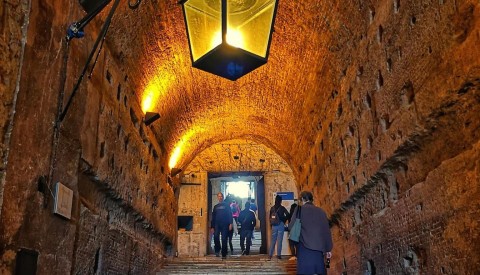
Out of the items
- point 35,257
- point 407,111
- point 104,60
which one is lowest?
point 35,257

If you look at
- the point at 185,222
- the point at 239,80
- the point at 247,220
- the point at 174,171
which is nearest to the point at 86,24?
the point at 239,80

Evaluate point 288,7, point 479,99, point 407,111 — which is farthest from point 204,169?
point 479,99

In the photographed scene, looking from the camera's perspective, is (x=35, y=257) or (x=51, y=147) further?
(x=51, y=147)

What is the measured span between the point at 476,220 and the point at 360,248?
238 cm

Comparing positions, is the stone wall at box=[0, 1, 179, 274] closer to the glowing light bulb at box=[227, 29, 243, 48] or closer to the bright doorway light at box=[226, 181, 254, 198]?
the glowing light bulb at box=[227, 29, 243, 48]

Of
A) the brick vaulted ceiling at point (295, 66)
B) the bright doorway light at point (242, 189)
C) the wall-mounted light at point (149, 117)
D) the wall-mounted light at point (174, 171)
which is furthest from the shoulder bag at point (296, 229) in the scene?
the bright doorway light at point (242, 189)

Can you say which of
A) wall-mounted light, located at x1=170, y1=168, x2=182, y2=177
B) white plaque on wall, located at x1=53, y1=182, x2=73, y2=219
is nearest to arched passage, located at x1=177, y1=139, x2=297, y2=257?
wall-mounted light, located at x1=170, y1=168, x2=182, y2=177

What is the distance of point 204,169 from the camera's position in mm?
12930

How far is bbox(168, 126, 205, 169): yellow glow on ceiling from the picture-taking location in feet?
27.4

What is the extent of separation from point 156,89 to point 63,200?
10.1 ft

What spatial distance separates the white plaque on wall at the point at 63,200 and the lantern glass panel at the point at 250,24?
141cm

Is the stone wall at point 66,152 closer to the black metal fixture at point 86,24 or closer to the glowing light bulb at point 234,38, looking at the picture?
the black metal fixture at point 86,24

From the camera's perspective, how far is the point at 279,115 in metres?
7.95

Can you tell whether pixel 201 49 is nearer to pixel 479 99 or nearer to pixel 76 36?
pixel 76 36
